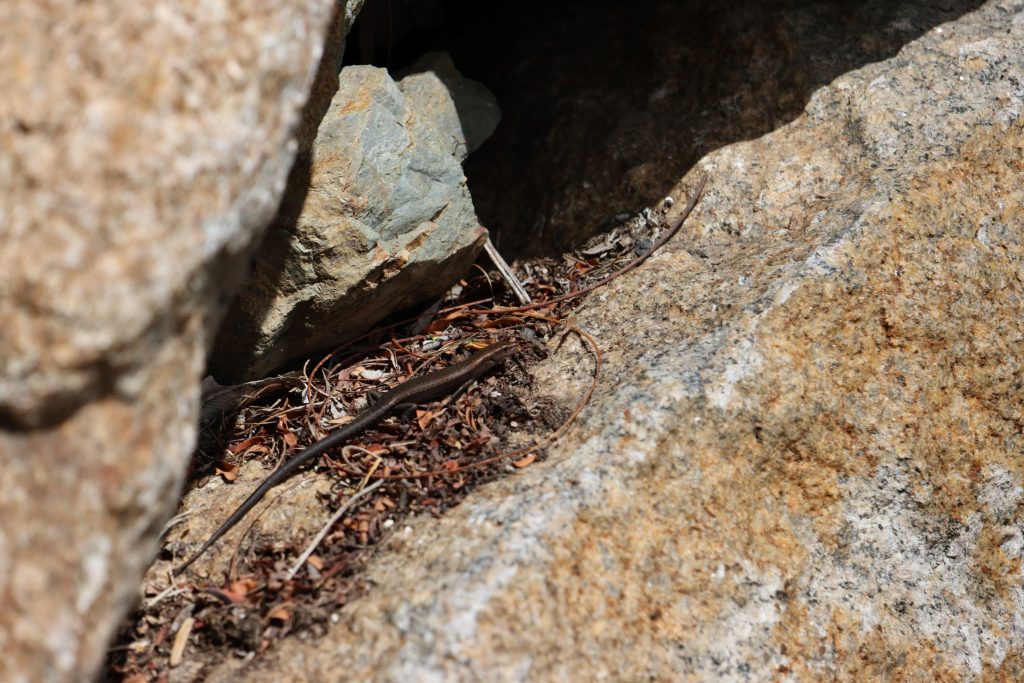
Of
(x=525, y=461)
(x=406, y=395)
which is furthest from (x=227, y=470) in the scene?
(x=525, y=461)

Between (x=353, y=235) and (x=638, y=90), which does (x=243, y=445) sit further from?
(x=638, y=90)

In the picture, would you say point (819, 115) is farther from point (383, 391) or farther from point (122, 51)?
point (122, 51)

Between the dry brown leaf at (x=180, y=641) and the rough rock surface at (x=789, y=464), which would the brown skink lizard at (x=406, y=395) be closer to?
the rough rock surface at (x=789, y=464)

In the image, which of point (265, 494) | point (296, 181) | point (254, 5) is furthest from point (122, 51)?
point (265, 494)

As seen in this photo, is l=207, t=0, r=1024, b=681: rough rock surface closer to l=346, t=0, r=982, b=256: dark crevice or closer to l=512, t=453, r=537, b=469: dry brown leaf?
l=512, t=453, r=537, b=469: dry brown leaf

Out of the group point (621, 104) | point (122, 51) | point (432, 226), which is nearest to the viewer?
point (122, 51)

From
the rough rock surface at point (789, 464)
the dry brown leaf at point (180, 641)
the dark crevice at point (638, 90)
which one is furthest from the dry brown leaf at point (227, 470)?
the dark crevice at point (638, 90)

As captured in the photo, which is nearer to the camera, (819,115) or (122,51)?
(122,51)
